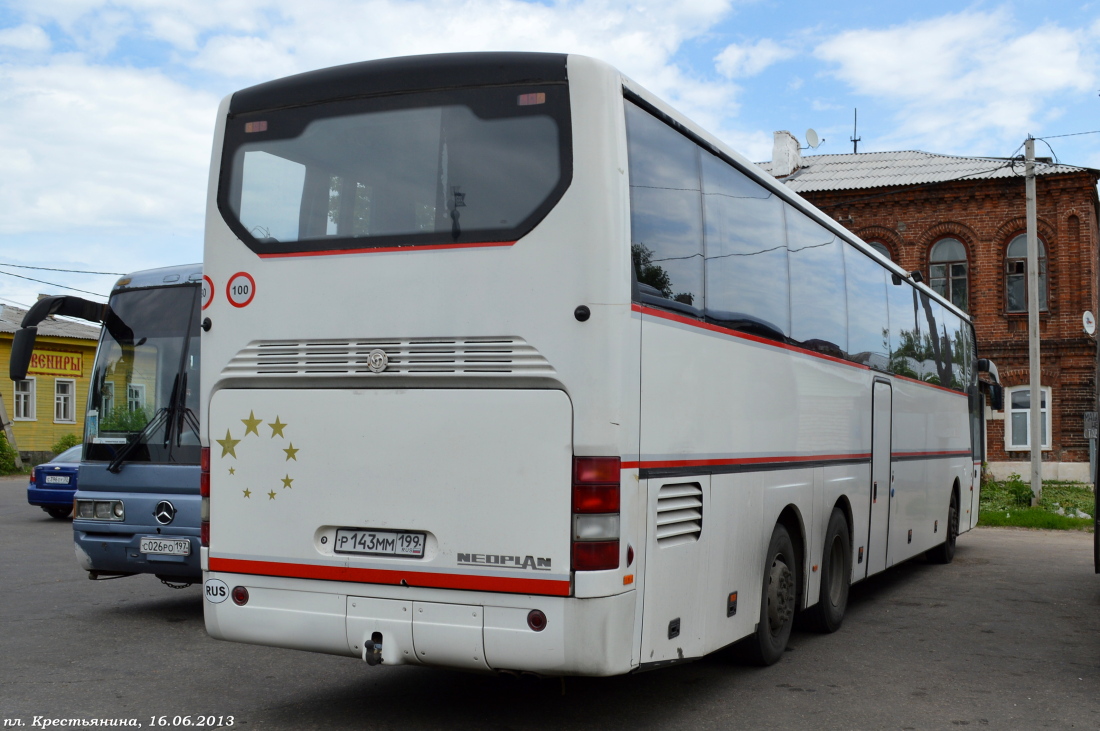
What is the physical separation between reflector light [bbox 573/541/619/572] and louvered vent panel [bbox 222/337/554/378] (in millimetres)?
843

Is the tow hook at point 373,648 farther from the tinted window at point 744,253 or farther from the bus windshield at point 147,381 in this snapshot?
the bus windshield at point 147,381

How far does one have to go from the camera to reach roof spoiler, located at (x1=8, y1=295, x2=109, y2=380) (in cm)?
778

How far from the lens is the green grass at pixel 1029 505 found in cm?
2105

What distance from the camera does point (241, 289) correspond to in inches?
236

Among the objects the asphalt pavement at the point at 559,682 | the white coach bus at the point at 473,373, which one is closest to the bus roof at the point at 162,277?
the asphalt pavement at the point at 559,682

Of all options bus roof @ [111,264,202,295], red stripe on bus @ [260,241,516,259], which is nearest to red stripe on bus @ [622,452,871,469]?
red stripe on bus @ [260,241,516,259]

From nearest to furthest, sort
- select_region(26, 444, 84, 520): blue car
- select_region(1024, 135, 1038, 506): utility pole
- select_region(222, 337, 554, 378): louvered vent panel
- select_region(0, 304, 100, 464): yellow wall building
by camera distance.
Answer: select_region(222, 337, 554, 378): louvered vent panel → select_region(26, 444, 84, 520): blue car → select_region(1024, 135, 1038, 506): utility pole → select_region(0, 304, 100, 464): yellow wall building

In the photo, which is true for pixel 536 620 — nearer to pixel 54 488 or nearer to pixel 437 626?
pixel 437 626

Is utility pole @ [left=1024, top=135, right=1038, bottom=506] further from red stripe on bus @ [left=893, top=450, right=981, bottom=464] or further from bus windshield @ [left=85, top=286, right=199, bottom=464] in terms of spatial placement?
bus windshield @ [left=85, top=286, right=199, bottom=464]

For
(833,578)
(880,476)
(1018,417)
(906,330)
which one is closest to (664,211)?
(833,578)

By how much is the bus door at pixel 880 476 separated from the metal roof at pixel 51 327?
35.9m

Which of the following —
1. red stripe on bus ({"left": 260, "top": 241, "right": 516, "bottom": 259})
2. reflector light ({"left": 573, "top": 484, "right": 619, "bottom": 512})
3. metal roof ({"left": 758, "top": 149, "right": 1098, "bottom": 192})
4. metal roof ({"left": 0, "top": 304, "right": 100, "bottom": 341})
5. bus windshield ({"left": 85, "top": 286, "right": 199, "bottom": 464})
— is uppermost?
metal roof ({"left": 758, "top": 149, "right": 1098, "bottom": 192})

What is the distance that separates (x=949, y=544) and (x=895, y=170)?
2526 centimetres

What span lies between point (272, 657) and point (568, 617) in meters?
3.63
